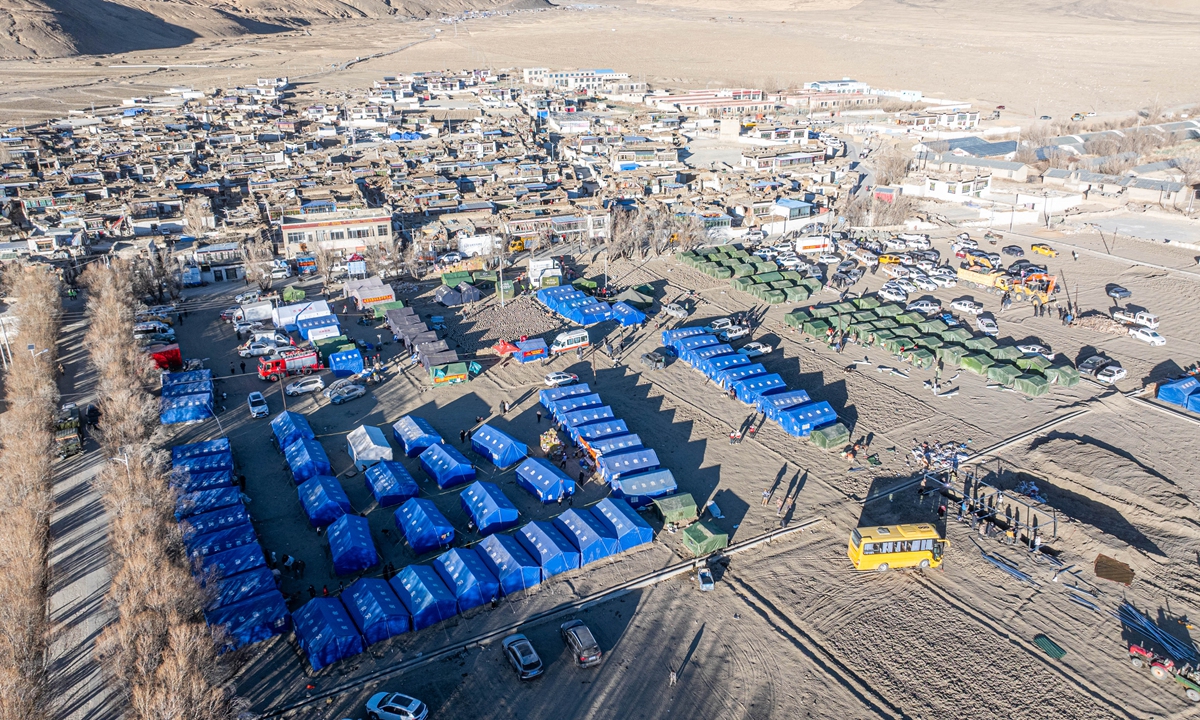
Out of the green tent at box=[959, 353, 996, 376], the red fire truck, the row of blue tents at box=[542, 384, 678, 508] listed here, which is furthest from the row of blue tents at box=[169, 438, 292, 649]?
the green tent at box=[959, 353, 996, 376]

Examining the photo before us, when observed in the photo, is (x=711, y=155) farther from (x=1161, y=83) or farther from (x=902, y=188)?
(x=1161, y=83)

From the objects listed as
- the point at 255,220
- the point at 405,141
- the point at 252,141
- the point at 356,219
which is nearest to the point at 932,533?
the point at 356,219

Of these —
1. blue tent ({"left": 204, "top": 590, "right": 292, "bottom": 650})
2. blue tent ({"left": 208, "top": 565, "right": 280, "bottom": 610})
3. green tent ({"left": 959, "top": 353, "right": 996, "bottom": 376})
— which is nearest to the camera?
blue tent ({"left": 204, "top": 590, "right": 292, "bottom": 650})

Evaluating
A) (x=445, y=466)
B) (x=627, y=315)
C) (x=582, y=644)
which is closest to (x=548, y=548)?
(x=582, y=644)

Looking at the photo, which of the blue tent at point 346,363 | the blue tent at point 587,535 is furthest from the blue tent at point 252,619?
the blue tent at point 346,363

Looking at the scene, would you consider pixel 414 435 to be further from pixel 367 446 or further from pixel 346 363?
pixel 346 363

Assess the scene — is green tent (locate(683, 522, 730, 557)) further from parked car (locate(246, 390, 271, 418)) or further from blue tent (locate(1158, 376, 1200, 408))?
blue tent (locate(1158, 376, 1200, 408))
